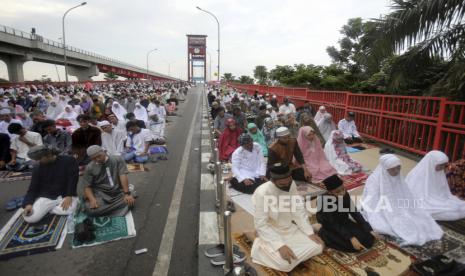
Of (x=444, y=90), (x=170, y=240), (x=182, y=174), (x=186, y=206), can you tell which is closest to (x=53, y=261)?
(x=170, y=240)

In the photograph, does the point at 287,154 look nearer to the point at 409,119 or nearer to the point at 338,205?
the point at 338,205

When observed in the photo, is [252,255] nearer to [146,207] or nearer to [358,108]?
[146,207]

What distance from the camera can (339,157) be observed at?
5.94 m

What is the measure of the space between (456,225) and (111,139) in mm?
6247

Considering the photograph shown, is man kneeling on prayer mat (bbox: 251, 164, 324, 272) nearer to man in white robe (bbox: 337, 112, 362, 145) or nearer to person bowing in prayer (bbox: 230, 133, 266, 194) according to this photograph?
person bowing in prayer (bbox: 230, 133, 266, 194)

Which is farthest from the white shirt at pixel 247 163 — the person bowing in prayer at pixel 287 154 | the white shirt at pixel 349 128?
the white shirt at pixel 349 128

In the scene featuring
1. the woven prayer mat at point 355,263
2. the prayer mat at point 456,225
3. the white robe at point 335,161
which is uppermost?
the white robe at point 335,161

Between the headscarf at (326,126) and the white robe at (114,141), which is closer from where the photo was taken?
the white robe at (114,141)

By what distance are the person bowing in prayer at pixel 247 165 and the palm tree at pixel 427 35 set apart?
397cm

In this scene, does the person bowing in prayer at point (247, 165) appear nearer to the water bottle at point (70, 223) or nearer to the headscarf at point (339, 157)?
the headscarf at point (339, 157)

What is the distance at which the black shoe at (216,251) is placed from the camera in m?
3.04

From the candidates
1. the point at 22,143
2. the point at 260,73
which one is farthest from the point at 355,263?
the point at 260,73

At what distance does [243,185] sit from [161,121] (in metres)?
5.60

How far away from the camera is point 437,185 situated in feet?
12.7
